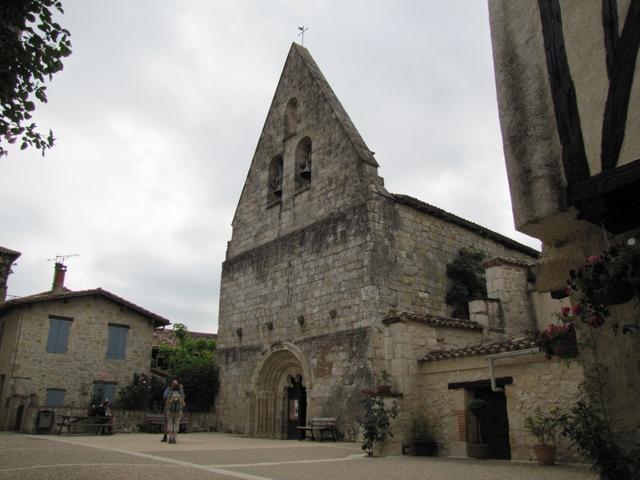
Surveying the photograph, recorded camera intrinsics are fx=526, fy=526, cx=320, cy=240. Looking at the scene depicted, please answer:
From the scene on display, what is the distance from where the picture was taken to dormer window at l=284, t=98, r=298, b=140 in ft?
56.1

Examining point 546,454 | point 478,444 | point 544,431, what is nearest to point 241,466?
point 478,444

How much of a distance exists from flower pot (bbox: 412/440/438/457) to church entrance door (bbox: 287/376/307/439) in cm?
552

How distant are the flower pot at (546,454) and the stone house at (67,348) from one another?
1384 centimetres

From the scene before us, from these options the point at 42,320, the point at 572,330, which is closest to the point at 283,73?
the point at 42,320

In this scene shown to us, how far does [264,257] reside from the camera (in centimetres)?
1641

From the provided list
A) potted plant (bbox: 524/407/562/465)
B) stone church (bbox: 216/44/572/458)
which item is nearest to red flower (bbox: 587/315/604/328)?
potted plant (bbox: 524/407/562/465)

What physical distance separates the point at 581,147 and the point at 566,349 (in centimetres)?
187

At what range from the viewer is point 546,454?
25.1 ft

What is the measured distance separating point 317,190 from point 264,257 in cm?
295

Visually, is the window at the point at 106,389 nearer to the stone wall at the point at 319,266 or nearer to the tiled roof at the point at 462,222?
the stone wall at the point at 319,266

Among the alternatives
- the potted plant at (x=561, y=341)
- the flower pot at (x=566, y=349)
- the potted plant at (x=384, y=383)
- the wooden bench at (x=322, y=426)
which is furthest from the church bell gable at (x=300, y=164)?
the flower pot at (x=566, y=349)

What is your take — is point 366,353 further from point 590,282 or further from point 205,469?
point 590,282

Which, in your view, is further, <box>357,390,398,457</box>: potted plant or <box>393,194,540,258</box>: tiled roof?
<box>393,194,540,258</box>: tiled roof

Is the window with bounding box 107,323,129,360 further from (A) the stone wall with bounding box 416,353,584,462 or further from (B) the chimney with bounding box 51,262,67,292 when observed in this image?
(A) the stone wall with bounding box 416,353,584,462
